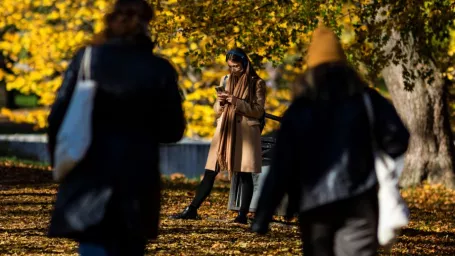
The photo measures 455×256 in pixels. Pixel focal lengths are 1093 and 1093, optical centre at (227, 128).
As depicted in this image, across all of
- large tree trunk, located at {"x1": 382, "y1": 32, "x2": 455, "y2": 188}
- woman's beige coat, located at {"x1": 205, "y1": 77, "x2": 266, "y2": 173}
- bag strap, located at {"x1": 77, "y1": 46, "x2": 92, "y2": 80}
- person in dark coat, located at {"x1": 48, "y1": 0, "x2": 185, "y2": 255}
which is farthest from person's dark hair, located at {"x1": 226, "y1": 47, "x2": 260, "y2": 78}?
large tree trunk, located at {"x1": 382, "y1": 32, "x2": 455, "y2": 188}

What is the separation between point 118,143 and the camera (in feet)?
16.0

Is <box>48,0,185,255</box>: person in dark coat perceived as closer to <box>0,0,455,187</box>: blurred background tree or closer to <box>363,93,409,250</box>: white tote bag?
<box>363,93,409,250</box>: white tote bag

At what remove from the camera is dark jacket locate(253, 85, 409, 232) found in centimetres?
506

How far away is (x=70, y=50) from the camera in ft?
74.8

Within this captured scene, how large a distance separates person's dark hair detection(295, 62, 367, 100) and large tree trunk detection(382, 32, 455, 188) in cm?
1377

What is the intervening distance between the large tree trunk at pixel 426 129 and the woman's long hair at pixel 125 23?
14112 mm

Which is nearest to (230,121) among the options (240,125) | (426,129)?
(240,125)

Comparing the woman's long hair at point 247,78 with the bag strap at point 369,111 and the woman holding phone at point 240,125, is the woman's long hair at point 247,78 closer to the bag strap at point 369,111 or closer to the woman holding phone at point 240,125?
the woman holding phone at point 240,125

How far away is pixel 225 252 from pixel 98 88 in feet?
13.9

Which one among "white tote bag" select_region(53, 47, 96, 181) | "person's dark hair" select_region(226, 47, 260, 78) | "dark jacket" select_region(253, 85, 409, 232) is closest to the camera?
"white tote bag" select_region(53, 47, 96, 181)

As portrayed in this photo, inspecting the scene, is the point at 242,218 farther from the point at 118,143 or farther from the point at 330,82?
the point at 118,143

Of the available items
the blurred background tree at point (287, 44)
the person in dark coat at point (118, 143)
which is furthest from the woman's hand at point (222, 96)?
the person in dark coat at point (118, 143)

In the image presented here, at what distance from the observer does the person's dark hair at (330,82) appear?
5109 millimetres

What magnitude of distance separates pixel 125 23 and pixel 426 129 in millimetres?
14747
